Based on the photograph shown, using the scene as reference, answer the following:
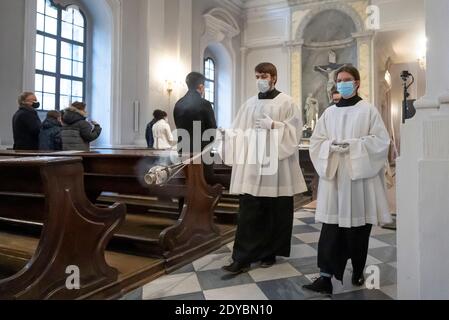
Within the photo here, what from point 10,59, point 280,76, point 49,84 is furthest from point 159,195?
point 280,76

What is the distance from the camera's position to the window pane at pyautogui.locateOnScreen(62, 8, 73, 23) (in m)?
7.89

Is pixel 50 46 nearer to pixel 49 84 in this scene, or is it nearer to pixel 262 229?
pixel 49 84

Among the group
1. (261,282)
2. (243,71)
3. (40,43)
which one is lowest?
(261,282)

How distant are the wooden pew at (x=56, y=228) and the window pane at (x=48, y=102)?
5375mm

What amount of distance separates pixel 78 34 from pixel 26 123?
419cm

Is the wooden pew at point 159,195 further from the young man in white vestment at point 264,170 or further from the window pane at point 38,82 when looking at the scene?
the window pane at point 38,82

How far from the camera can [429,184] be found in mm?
2020

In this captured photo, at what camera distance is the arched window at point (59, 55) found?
7.51m

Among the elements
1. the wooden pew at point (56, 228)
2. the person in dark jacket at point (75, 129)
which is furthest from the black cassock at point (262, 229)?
the person in dark jacket at point (75, 129)

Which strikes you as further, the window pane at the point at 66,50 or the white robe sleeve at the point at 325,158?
the window pane at the point at 66,50

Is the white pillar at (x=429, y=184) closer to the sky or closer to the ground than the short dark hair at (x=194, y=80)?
closer to the ground
